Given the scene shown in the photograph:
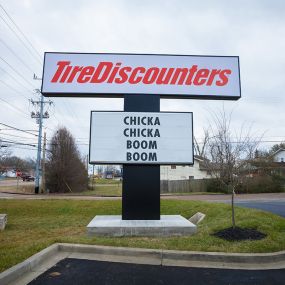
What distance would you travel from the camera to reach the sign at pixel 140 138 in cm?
Result: 916

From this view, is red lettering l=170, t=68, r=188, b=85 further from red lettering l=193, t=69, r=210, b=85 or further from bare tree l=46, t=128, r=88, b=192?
bare tree l=46, t=128, r=88, b=192

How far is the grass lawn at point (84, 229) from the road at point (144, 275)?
837mm

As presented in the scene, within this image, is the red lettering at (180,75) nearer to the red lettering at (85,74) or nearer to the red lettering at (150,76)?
the red lettering at (150,76)

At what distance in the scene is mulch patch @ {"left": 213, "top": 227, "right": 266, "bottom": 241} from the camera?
7.21 m

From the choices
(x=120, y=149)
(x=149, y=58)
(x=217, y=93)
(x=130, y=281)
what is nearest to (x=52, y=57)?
(x=149, y=58)

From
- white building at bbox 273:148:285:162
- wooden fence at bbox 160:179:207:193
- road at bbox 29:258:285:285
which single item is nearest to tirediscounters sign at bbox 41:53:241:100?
road at bbox 29:258:285:285

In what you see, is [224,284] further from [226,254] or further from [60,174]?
[60,174]

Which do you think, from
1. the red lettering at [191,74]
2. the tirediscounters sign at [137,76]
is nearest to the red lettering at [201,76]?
the tirediscounters sign at [137,76]

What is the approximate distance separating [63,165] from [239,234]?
38.9 metres

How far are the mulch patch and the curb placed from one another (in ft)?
3.67

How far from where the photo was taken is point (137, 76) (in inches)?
390

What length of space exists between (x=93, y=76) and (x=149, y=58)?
6.14ft

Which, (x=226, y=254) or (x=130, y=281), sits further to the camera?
(x=226, y=254)

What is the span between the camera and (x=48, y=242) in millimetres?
6695
